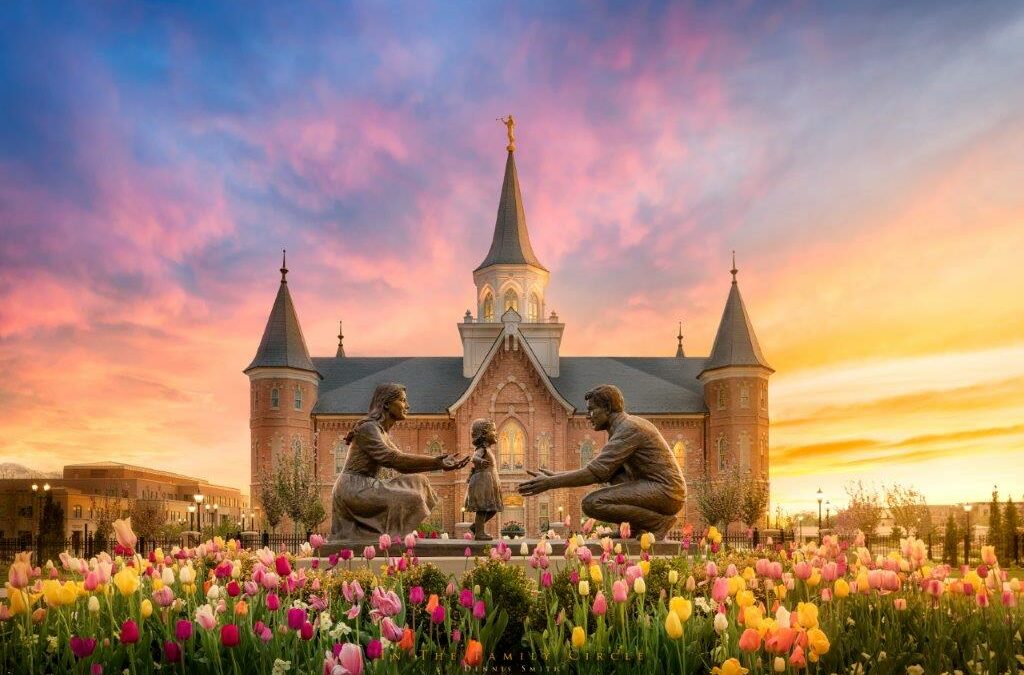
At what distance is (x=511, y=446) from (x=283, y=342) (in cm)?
1567

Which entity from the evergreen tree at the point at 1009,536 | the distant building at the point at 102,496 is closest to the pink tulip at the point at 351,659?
the evergreen tree at the point at 1009,536

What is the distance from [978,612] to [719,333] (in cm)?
5090

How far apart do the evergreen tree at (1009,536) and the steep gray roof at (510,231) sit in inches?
1453

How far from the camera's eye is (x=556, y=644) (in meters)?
5.17

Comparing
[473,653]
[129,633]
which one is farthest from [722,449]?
[473,653]

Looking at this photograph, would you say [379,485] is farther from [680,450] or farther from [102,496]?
[102,496]

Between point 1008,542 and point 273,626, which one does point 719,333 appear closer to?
point 1008,542

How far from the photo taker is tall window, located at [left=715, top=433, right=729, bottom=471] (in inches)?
2115

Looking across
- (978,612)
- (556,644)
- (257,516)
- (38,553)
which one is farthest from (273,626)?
(257,516)

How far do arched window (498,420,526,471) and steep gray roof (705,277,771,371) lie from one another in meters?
12.8

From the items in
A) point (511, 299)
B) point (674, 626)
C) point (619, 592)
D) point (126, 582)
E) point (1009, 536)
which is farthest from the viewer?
point (511, 299)

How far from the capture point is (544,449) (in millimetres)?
52781

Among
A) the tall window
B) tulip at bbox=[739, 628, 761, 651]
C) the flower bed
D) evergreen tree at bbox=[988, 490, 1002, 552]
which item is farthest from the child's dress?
the tall window

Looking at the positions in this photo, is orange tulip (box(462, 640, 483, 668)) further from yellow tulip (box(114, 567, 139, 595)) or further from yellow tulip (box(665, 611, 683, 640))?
yellow tulip (box(114, 567, 139, 595))
